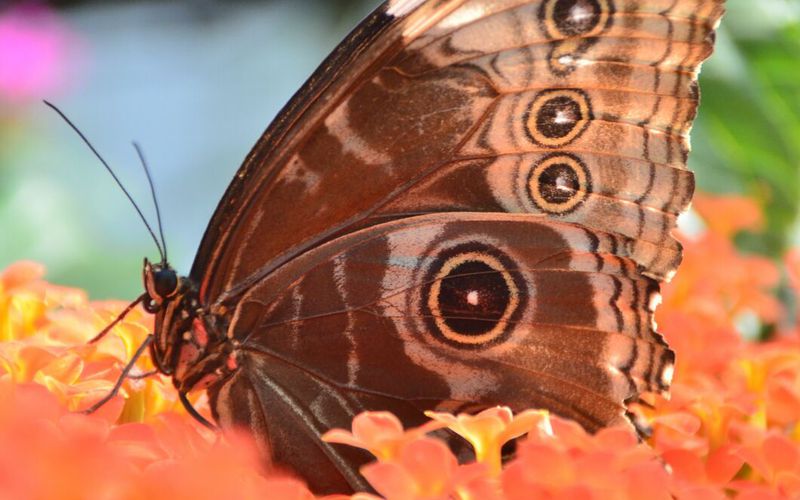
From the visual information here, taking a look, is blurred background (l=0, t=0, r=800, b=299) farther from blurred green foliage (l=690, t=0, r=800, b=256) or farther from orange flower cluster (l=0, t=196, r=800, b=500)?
orange flower cluster (l=0, t=196, r=800, b=500)

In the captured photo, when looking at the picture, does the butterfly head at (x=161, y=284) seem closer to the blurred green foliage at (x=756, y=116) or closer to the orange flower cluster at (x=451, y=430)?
the orange flower cluster at (x=451, y=430)

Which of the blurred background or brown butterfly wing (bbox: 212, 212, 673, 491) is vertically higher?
the blurred background

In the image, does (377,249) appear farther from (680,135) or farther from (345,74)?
(680,135)

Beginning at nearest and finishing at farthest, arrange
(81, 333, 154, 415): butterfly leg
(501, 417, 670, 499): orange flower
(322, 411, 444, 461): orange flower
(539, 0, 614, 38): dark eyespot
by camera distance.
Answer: (501, 417, 670, 499): orange flower
(322, 411, 444, 461): orange flower
(81, 333, 154, 415): butterfly leg
(539, 0, 614, 38): dark eyespot

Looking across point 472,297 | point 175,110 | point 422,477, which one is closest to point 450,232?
point 472,297

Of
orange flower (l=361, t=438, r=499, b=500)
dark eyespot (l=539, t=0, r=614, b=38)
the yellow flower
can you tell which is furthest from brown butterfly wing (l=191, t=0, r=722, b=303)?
orange flower (l=361, t=438, r=499, b=500)

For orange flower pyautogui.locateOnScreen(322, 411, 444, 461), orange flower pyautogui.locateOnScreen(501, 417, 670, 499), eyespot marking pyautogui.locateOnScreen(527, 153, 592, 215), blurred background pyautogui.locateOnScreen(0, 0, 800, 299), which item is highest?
blurred background pyautogui.locateOnScreen(0, 0, 800, 299)

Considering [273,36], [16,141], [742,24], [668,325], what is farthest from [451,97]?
[273,36]

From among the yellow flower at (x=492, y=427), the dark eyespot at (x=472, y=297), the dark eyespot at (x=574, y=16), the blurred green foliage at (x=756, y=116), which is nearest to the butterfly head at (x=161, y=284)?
the dark eyespot at (x=472, y=297)
